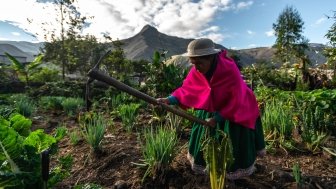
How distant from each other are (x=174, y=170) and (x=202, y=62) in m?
1.12

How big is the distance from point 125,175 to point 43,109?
5.99 metres

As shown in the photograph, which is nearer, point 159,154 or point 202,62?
point 202,62

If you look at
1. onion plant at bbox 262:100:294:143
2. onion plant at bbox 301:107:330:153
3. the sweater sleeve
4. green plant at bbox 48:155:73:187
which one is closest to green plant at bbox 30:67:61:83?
onion plant at bbox 262:100:294:143

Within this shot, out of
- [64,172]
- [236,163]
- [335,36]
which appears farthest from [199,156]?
[335,36]

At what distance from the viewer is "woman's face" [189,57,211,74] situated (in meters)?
2.91

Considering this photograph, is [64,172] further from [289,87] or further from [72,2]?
[72,2]

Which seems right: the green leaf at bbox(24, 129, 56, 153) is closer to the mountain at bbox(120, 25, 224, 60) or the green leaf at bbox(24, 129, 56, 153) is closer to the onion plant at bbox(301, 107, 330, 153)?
the onion plant at bbox(301, 107, 330, 153)

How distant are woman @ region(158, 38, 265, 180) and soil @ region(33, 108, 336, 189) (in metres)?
0.16

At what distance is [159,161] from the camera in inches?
126

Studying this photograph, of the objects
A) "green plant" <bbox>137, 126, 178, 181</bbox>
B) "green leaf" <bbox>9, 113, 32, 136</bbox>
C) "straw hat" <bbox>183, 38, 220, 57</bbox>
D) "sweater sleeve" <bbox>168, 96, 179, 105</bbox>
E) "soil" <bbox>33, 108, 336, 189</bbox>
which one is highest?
"straw hat" <bbox>183, 38, 220, 57</bbox>

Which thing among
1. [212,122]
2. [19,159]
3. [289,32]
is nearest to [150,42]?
Answer: [289,32]

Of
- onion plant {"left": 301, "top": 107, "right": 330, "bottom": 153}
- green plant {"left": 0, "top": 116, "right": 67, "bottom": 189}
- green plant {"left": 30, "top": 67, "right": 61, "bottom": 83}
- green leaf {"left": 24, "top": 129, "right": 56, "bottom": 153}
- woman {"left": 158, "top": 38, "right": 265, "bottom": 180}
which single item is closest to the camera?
green plant {"left": 0, "top": 116, "right": 67, "bottom": 189}

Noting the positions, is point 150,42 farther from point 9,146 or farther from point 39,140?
point 9,146

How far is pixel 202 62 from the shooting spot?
2.93 meters
